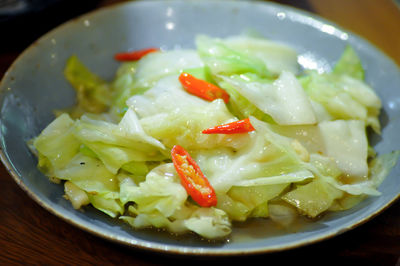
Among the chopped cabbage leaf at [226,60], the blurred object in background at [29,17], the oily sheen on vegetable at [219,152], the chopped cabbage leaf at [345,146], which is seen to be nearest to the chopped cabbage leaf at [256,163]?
the oily sheen on vegetable at [219,152]

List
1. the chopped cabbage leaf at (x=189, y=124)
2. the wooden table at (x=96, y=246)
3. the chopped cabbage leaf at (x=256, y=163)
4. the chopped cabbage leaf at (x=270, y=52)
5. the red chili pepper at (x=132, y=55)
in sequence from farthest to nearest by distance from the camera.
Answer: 1. the red chili pepper at (x=132, y=55)
2. the chopped cabbage leaf at (x=270, y=52)
3. the chopped cabbage leaf at (x=189, y=124)
4. the chopped cabbage leaf at (x=256, y=163)
5. the wooden table at (x=96, y=246)

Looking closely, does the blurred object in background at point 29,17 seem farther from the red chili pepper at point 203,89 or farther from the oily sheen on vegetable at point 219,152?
the red chili pepper at point 203,89

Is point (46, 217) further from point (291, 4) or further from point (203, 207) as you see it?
point (291, 4)

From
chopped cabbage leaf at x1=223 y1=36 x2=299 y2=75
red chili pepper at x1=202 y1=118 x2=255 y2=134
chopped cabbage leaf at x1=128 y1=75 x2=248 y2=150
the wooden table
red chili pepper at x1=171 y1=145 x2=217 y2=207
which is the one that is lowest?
the wooden table

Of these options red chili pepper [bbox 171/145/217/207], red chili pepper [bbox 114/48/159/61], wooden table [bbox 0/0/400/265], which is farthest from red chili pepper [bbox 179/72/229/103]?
wooden table [bbox 0/0/400/265]

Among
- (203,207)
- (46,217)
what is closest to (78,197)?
(46,217)

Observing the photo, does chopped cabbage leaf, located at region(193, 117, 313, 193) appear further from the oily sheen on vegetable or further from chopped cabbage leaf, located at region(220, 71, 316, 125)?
chopped cabbage leaf, located at region(220, 71, 316, 125)
